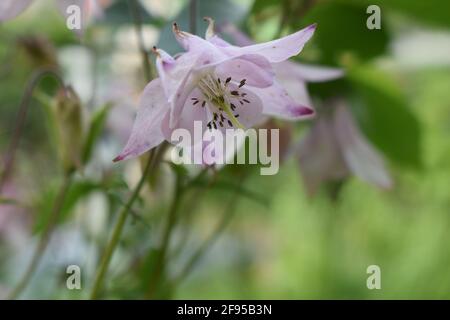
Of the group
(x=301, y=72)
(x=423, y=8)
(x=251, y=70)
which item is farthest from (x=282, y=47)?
(x=423, y=8)

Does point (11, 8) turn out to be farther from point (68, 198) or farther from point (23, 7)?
point (68, 198)

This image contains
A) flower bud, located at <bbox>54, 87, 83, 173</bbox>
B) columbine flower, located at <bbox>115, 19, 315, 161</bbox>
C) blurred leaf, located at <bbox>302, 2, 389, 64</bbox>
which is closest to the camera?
columbine flower, located at <bbox>115, 19, 315, 161</bbox>

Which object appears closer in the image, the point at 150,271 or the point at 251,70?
the point at 251,70

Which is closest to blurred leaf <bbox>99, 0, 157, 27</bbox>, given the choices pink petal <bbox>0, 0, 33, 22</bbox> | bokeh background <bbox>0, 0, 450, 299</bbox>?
bokeh background <bbox>0, 0, 450, 299</bbox>

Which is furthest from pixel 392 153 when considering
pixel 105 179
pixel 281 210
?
pixel 281 210

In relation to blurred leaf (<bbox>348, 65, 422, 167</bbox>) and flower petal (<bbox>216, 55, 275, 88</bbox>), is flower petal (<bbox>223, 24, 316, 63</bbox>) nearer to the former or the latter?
flower petal (<bbox>216, 55, 275, 88</bbox>)

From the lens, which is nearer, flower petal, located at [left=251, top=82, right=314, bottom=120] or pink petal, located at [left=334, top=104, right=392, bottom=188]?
flower petal, located at [left=251, top=82, right=314, bottom=120]

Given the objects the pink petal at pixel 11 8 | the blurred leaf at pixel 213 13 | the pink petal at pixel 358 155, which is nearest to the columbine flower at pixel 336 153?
the pink petal at pixel 358 155
